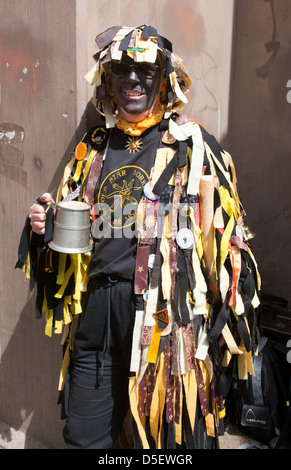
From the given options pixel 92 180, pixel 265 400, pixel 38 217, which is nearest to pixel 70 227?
pixel 38 217

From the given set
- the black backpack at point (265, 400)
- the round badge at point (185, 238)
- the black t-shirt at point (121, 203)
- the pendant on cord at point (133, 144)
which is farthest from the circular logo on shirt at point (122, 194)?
the black backpack at point (265, 400)

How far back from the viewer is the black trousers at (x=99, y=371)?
6.29 ft

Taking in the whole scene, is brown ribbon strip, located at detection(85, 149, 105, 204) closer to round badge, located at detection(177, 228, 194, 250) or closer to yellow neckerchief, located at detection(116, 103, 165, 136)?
yellow neckerchief, located at detection(116, 103, 165, 136)


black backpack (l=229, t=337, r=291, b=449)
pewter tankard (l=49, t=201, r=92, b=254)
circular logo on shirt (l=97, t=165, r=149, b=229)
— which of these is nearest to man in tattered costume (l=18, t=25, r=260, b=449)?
circular logo on shirt (l=97, t=165, r=149, b=229)

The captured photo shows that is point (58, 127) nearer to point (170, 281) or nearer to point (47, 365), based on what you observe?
point (170, 281)

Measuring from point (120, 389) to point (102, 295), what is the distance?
54 cm

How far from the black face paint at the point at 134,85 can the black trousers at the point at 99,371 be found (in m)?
0.82

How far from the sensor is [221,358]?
6.55ft

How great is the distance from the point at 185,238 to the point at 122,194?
0.37 metres

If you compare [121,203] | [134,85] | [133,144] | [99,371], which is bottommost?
[99,371]

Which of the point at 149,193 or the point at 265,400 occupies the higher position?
the point at 149,193

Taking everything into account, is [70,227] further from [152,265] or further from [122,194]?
[152,265]

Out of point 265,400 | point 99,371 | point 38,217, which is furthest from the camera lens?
point 265,400

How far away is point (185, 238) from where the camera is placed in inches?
71.4
